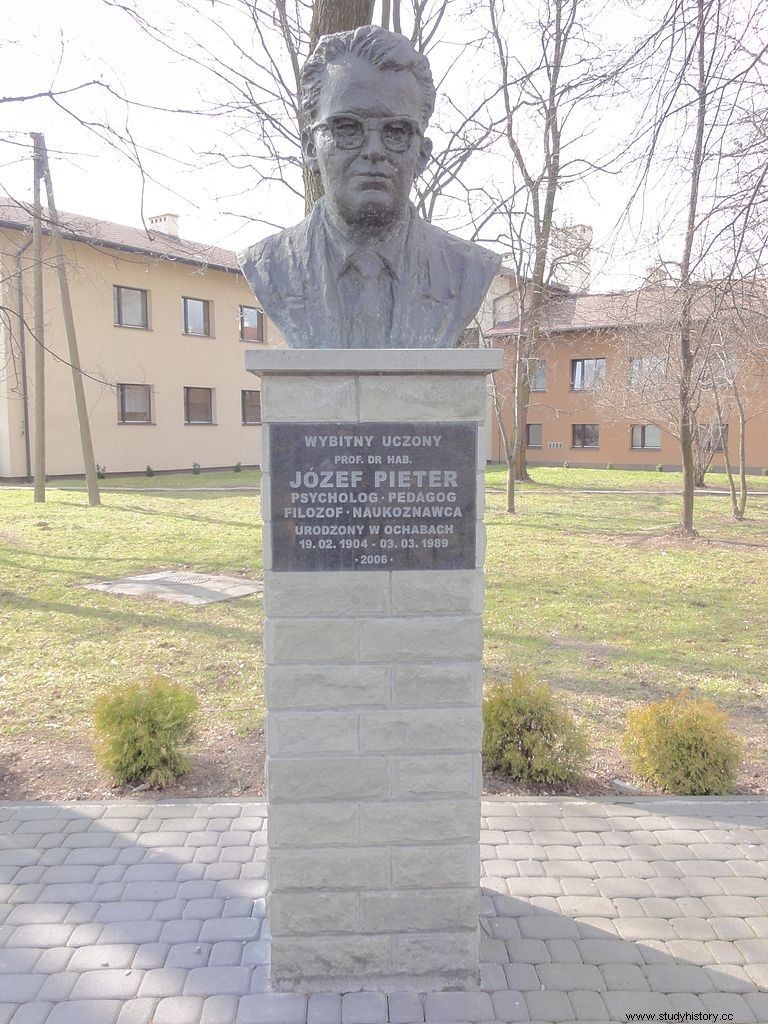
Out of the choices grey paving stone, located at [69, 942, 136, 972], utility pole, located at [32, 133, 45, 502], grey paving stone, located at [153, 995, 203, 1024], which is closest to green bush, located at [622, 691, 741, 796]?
grey paving stone, located at [153, 995, 203, 1024]

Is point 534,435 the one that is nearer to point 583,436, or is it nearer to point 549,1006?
point 583,436

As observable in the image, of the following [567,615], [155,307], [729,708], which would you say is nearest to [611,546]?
[567,615]

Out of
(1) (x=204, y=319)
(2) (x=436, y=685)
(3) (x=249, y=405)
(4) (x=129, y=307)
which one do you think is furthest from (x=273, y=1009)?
(3) (x=249, y=405)

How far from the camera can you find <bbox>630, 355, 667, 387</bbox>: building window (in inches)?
572

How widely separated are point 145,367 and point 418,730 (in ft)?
78.3

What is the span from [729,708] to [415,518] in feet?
12.5

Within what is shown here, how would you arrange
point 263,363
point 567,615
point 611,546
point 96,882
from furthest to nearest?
point 611,546
point 567,615
point 96,882
point 263,363

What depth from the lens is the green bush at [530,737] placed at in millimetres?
4363

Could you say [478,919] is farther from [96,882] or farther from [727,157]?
[727,157]

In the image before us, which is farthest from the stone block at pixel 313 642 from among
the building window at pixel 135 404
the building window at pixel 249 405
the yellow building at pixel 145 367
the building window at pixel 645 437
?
the building window at pixel 645 437

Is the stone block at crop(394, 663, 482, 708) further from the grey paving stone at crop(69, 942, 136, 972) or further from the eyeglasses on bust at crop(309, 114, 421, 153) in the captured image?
the eyeglasses on bust at crop(309, 114, 421, 153)

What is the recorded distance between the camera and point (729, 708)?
556 centimetres

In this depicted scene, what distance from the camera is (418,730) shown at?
115 inches

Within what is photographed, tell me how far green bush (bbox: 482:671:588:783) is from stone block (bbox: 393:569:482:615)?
1.71 meters
